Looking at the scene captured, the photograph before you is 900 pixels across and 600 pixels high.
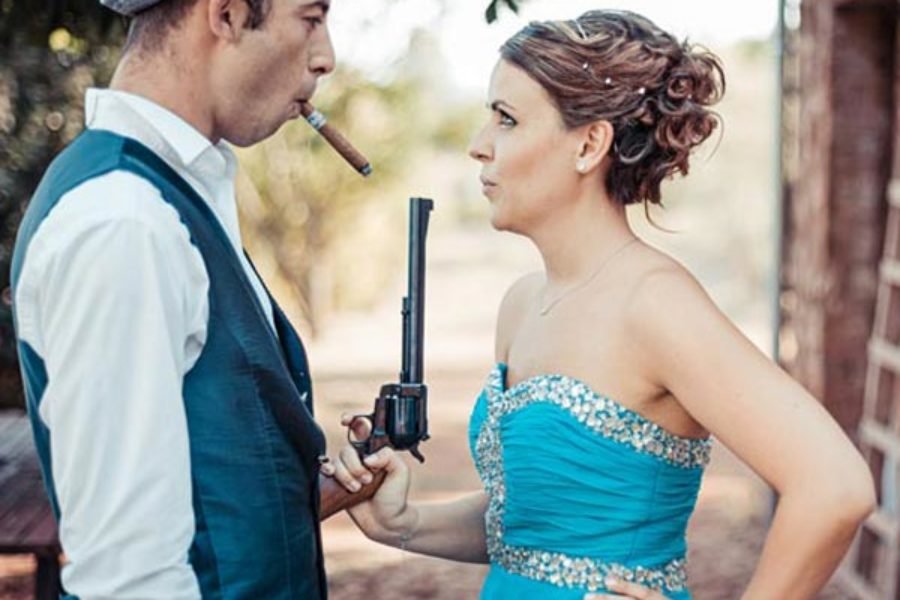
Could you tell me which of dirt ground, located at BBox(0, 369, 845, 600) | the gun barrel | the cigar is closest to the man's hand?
the gun barrel

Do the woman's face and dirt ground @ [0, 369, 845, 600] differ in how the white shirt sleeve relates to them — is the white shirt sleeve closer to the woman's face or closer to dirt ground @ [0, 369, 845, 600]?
the woman's face

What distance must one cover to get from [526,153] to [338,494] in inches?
21.0

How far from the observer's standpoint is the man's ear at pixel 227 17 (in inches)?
68.3

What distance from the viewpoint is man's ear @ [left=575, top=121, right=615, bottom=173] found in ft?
7.07

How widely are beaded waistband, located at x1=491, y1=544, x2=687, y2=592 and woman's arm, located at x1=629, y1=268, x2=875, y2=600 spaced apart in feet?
0.63

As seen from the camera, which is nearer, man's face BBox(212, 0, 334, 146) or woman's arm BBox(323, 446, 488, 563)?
man's face BBox(212, 0, 334, 146)

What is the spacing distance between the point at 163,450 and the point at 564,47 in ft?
2.84

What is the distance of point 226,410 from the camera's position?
1672 mm

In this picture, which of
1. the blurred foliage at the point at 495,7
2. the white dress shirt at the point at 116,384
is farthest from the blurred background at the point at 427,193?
the white dress shirt at the point at 116,384

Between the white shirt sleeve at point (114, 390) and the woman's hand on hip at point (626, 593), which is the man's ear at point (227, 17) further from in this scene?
the woman's hand on hip at point (626, 593)

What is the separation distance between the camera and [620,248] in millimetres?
2166

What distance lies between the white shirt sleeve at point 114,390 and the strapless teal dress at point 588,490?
0.66m

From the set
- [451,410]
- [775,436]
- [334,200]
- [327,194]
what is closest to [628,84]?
[775,436]

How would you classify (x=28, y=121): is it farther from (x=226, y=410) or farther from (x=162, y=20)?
(x=226, y=410)
